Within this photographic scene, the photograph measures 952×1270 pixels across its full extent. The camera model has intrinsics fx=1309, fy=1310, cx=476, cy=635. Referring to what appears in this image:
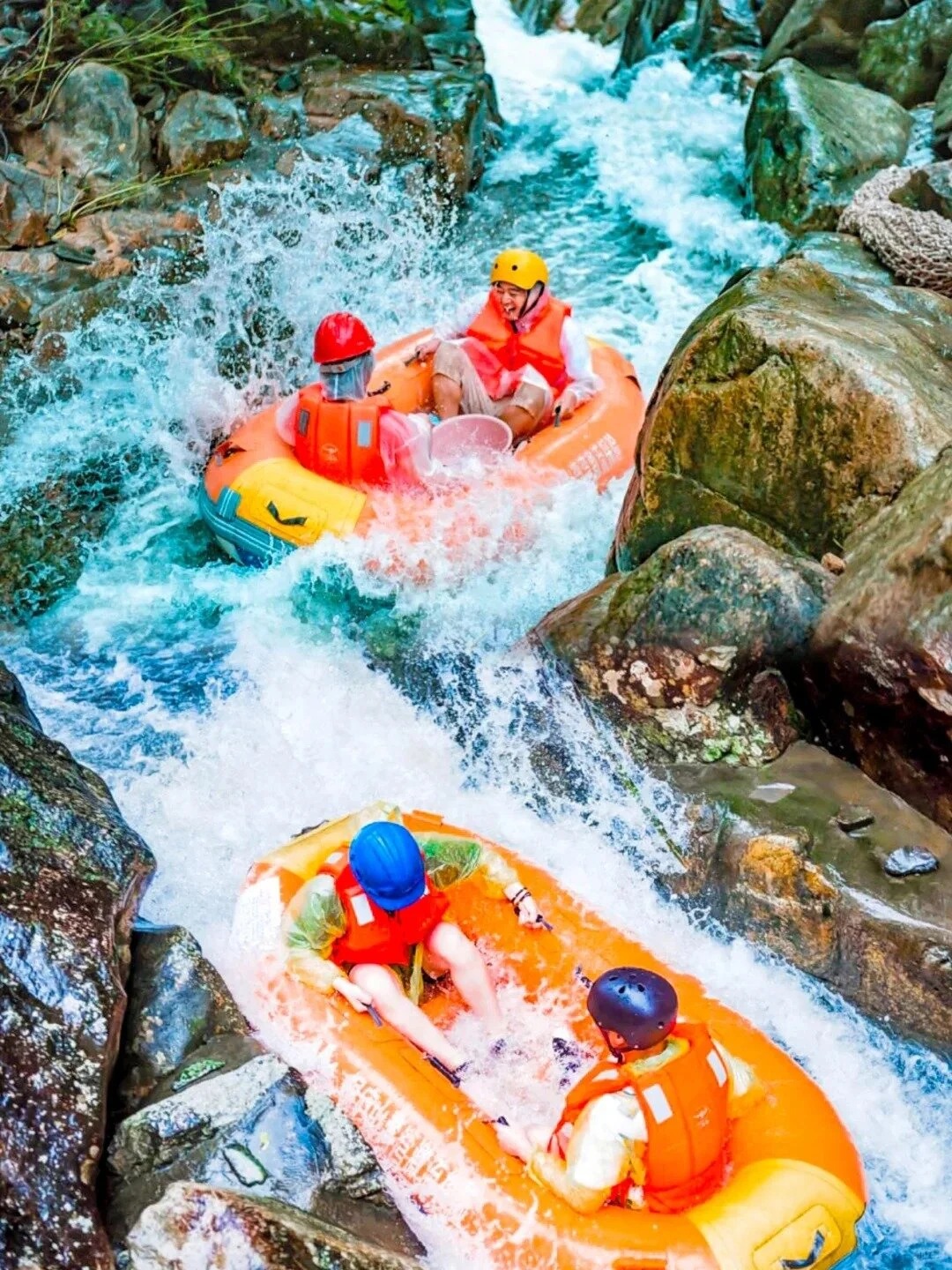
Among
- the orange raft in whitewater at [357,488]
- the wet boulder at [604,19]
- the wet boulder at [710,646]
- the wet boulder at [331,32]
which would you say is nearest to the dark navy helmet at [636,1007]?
the wet boulder at [710,646]

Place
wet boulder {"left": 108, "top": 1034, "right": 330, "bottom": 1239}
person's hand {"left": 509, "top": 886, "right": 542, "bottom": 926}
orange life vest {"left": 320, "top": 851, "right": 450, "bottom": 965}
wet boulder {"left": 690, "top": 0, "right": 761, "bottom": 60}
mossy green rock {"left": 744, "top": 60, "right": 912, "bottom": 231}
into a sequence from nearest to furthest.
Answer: wet boulder {"left": 108, "top": 1034, "right": 330, "bottom": 1239} < orange life vest {"left": 320, "top": 851, "right": 450, "bottom": 965} < person's hand {"left": 509, "top": 886, "right": 542, "bottom": 926} < mossy green rock {"left": 744, "top": 60, "right": 912, "bottom": 231} < wet boulder {"left": 690, "top": 0, "right": 761, "bottom": 60}

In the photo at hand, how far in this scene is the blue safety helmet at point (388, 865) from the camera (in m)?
4.21

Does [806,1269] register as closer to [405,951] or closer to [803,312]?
[405,951]

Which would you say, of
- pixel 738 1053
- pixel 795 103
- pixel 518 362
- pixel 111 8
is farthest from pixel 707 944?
pixel 111 8

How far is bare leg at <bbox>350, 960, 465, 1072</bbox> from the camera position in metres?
4.17

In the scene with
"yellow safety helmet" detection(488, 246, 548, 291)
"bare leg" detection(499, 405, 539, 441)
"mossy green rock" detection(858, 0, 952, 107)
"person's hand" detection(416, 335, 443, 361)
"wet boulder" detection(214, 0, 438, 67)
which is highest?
"mossy green rock" detection(858, 0, 952, 107)

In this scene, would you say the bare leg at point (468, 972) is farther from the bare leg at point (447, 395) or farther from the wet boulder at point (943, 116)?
the wet boulder at point (943, 116)

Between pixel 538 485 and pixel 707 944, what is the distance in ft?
9.29

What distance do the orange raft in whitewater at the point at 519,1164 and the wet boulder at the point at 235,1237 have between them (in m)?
0.48

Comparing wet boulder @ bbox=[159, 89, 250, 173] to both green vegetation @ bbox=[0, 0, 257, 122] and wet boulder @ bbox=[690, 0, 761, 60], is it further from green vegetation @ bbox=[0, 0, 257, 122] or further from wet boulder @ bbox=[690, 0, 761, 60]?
wet boulder @ bbox=[690, 0, 761, 60]

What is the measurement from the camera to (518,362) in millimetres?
7344

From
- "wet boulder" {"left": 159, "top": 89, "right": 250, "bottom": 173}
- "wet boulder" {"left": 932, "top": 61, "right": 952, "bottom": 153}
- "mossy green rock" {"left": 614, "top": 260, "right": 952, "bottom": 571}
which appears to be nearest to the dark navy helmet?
"mossy green rock" {"left": 614, "top": 260, "right": 952, "bottom": 571}

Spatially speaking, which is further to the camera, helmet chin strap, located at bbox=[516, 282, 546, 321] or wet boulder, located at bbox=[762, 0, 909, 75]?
wet boulder, located at bbox=[762, 0, 909, 75]

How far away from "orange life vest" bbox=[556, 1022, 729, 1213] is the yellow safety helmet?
4.41 metres
